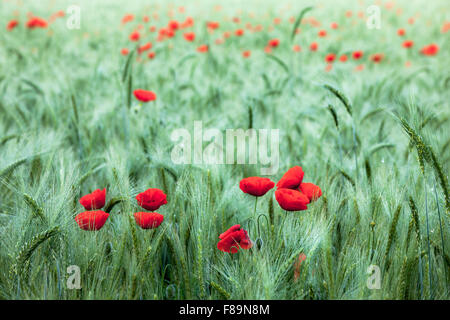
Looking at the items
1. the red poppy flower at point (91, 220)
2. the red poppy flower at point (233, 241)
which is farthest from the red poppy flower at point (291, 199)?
the red poppy flower at point (91, 220)

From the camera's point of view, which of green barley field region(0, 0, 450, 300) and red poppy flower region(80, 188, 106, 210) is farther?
red poppy flower region(80, 188, 106, 210)

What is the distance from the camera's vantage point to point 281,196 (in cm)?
82

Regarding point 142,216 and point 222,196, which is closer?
point 142,216

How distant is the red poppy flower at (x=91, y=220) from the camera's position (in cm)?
82

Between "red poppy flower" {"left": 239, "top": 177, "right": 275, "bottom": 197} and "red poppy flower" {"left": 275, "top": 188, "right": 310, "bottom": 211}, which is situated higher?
"red poppy flower" {"left": 239, "top": 177, "right": 275, "bottom": 197}

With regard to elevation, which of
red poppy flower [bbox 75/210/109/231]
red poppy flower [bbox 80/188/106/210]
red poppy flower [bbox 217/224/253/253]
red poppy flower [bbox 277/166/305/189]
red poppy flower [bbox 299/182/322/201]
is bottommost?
red poppy flower [bbox 217/224/253/253]

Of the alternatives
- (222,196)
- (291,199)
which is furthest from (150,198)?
(291,199)

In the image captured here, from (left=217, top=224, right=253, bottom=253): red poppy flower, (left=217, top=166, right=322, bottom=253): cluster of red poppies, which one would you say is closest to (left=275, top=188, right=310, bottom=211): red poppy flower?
(left=217, top=166, right=322, bottom=253): cluster of red poppies

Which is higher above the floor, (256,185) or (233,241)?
(256,185)

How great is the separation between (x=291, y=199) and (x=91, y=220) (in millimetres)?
421

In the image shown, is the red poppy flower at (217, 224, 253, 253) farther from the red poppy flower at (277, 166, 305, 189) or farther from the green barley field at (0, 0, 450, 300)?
the red poppy flower at (277, 166, 305, 189)

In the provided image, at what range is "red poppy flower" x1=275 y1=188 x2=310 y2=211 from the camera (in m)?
0.82

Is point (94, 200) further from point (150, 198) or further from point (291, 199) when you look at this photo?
point (291, 199)

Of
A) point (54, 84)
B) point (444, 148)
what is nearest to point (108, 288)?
point (444, 148)
